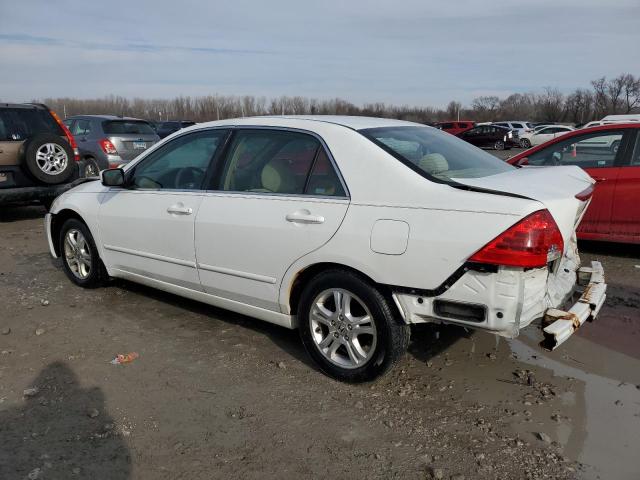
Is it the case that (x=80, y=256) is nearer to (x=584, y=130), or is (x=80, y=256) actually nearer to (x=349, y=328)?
(x=349, y=328)

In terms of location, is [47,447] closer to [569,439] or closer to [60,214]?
[569,439]

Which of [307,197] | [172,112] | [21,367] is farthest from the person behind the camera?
[172,112]

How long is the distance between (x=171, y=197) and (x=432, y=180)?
213 centimetres

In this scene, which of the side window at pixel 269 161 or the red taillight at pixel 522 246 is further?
the side window at pixel 269 161

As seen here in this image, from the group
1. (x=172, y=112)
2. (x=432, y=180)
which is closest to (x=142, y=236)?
(x=432, y=180)

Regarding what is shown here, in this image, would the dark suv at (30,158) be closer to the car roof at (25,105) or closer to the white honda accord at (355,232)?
the car roof at (25,105)

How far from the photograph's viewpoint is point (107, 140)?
11781mm

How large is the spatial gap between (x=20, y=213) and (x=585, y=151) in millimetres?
9373

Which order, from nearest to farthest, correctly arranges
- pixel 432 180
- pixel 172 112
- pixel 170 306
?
1. pixel 432 180
2. pixel 170 306
3. pixel 172 112

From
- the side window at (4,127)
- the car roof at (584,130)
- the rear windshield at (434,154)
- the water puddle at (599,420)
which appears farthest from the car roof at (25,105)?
the water puddle at (599,420)

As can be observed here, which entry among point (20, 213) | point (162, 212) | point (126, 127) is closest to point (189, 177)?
point (162, 212)

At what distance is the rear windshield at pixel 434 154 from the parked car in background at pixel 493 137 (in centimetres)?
2868

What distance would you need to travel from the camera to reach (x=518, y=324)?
2887mm

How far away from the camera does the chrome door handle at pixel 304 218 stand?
335cm
